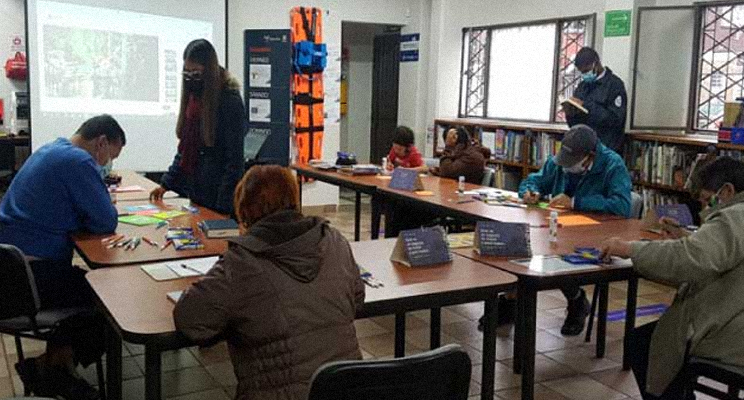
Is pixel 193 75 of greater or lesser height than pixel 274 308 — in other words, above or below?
above

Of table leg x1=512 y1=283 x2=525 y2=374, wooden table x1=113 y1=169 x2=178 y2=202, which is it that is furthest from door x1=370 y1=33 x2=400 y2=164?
table leg x1=512 y1=283 x2=525 y2=374

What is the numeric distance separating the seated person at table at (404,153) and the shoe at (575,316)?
1.97 meters

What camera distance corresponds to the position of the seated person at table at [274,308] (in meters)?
1.80

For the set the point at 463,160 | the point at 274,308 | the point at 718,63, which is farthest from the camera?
the point at 718,63

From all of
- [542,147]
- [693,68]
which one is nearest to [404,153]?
[542,147]

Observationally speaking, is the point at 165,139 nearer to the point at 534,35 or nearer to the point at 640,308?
the point at 534,35

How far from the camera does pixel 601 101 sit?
5.61 meters

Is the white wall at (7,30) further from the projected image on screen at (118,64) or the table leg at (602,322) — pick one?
the table leg at (602,322)

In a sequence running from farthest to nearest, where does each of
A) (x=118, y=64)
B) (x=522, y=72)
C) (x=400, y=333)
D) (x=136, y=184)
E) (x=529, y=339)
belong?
(x=522, y=72) < (x=118, y=64) < (x=136, y=184) < (x=400, y=333) < (x=529, y=339)

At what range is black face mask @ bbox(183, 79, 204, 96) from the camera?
349cm

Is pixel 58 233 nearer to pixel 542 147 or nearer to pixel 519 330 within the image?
pixel 519 330

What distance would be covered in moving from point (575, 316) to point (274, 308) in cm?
269

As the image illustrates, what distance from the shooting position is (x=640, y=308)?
15.1 feet

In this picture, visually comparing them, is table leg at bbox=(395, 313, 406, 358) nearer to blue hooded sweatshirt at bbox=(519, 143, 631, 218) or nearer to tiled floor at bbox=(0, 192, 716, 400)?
tiled floor at bbox=(0, 192, 716, 400)
